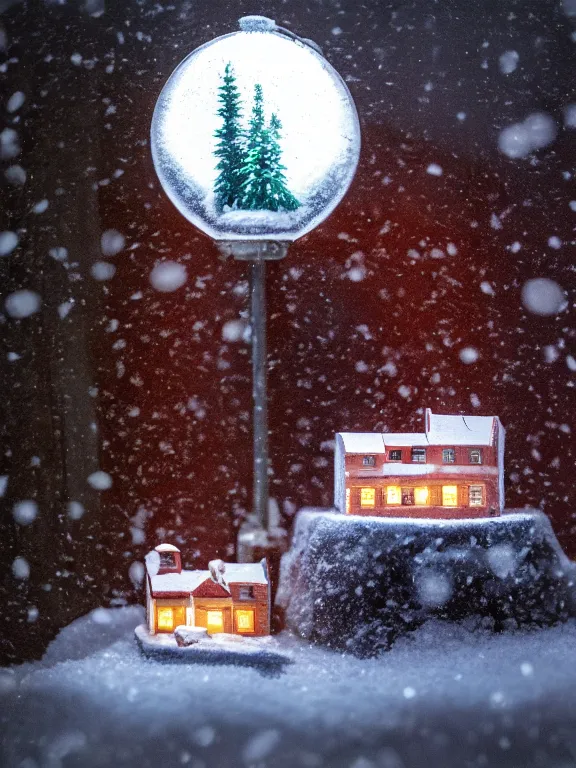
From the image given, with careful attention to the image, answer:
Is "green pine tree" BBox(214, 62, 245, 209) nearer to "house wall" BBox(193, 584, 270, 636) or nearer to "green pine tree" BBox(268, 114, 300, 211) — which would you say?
"green pine tree" BBox(268, 114, 300, 211)

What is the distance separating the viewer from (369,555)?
1238 millimetres

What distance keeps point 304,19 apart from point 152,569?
3.19ft

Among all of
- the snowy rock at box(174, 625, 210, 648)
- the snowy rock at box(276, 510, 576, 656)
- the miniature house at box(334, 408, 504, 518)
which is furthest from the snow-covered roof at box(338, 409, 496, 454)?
the snowy rock at box(174, 625, 210, 648)

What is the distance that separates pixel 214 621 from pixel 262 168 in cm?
71

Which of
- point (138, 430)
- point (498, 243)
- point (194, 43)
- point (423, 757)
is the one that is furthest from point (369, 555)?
point (194, 43)

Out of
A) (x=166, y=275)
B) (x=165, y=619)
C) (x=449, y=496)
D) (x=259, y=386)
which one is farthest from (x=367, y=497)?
(x=166, y=275)

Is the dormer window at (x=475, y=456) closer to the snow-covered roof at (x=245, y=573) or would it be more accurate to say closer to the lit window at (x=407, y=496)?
the lit window at (x=407, y=496)

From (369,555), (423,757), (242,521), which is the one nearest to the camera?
(423,757)

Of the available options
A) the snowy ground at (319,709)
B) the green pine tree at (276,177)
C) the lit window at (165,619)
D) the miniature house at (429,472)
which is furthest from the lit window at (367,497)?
the green pine tree at (276,177)

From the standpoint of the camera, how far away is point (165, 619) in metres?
1.25

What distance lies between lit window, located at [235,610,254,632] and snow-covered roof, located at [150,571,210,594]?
0.08m

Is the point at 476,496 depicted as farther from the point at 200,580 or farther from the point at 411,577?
the point at 200,580

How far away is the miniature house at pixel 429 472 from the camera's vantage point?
1.25 metres

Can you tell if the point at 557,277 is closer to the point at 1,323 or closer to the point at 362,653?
the point at 362,653
